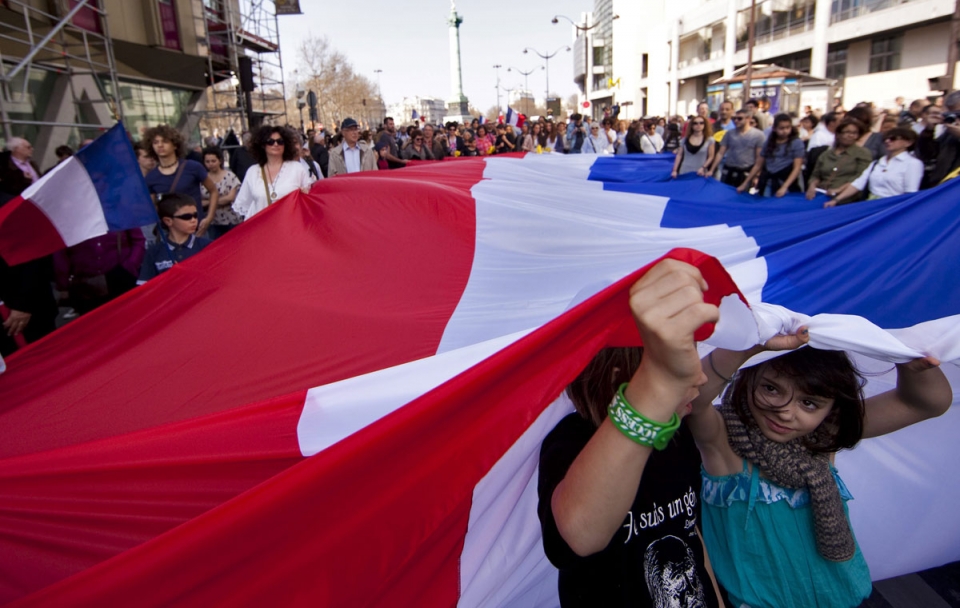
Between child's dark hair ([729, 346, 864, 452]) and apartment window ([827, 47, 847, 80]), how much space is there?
37459 millimetres

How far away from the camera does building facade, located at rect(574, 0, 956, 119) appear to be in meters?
27.0

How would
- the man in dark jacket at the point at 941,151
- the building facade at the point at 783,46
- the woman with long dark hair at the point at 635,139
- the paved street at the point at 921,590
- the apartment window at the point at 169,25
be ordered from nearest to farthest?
the paved street at the point at 921,590
the man in dark jacket at the point at 941,151
the woman with long dark hair at the point at 635,139
the apartment window at the point at 169,25
the building facade at the point at 783,46

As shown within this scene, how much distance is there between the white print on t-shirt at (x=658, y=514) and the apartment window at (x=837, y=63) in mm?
37911

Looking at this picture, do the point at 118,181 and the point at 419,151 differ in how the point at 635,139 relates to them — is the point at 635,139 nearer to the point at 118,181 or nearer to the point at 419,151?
the point at 419,151

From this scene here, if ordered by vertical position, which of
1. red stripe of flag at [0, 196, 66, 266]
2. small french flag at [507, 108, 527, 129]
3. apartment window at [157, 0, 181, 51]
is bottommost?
red stripe of flag at [0, 196, 66, 266]

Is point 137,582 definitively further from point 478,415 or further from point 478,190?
point 478,190

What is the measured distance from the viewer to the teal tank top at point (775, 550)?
5.04 feet

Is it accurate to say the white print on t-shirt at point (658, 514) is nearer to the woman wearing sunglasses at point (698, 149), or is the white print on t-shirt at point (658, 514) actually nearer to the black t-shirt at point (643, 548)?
A: the black t-shirt at point (643, 548)

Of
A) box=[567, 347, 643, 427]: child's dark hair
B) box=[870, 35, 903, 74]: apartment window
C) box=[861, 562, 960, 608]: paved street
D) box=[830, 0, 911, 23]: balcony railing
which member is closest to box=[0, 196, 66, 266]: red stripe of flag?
box=[567, 347, 643, 427]: child's dark hair

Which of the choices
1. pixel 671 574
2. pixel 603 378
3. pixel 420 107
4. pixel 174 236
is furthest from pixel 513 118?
pixel 420 107

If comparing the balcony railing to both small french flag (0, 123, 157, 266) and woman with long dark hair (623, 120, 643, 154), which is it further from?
small french flag (0, 123, 157, 266)

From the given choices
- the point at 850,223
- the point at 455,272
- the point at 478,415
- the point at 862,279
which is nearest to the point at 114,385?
the point at 455,272

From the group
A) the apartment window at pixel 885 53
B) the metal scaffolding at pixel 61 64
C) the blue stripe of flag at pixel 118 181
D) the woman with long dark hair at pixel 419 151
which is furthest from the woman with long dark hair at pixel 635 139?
the apartment window at pixel 885 53

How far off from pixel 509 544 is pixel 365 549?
57cm
